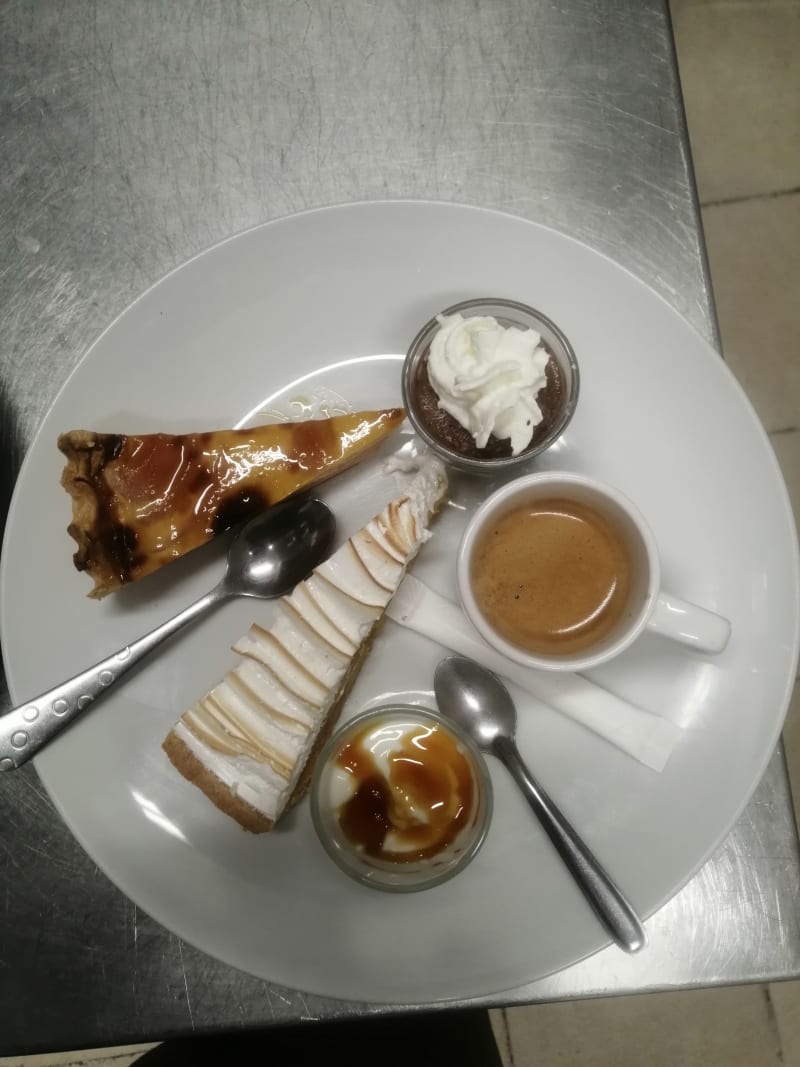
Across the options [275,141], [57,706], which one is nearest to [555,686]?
[57,706]

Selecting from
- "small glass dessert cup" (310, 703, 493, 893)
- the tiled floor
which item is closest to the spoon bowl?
"small glass dessert cup" (310, 703, 493, 893)

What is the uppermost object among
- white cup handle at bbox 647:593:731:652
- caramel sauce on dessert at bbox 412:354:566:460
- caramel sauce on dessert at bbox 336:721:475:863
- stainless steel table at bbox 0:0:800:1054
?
stainless steel table at bbox 0:0:800:1054

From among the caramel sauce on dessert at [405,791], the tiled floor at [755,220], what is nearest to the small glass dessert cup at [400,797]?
the caramel sauce on dessert at [405,791]

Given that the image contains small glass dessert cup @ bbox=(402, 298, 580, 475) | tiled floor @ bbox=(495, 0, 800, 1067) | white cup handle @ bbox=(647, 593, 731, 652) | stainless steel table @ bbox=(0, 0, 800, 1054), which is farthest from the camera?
tiled floor @ bbox=(495, 0, 800, 1067)

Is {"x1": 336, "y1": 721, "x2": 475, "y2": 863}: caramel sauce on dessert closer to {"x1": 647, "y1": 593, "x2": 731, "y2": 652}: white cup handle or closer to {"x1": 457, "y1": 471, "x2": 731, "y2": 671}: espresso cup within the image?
{"x1": 457, "y1": 471, "x2": 731, "y2": 671}: espresso cup

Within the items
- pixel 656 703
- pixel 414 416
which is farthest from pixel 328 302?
pixel 656 703

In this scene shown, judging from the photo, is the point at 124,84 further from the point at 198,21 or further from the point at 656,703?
the point at 656,703

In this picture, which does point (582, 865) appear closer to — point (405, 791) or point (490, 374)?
point (405, 791)
